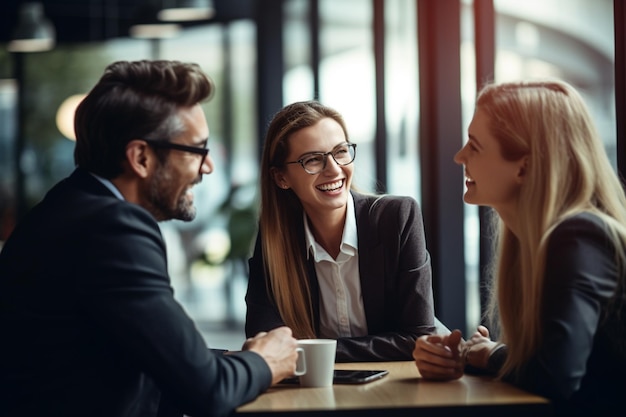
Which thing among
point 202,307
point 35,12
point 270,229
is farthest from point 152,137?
point 202,307

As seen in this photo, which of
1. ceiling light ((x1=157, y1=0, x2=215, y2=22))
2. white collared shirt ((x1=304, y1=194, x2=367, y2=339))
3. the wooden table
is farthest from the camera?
ceiling light ((x1=157, y1=0, x2=215, y2=22))

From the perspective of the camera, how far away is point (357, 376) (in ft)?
Result: 6.77

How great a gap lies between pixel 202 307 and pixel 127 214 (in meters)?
8.86

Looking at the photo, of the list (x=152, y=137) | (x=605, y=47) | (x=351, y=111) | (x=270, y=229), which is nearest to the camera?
(x=152, y=137)

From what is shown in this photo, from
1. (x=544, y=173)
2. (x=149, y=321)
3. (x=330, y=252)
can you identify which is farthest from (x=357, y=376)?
(x=330, y=252)

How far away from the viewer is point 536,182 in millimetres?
1996

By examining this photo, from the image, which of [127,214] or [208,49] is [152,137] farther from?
[208,49]

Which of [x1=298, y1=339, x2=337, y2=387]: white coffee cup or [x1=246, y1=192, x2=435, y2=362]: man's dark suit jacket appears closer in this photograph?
[x1=298, y1=339, x2=337, y2=387]: white coffee cup

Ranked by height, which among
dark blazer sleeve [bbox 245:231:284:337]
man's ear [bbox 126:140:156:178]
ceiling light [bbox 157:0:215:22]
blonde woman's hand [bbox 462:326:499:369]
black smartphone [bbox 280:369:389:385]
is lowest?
black smartphone [bbox 280:369:389:385]

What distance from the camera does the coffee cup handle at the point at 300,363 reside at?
1.98 meters

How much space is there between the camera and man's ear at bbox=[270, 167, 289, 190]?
112 inches

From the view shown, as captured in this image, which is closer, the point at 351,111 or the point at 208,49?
the point at 351,111

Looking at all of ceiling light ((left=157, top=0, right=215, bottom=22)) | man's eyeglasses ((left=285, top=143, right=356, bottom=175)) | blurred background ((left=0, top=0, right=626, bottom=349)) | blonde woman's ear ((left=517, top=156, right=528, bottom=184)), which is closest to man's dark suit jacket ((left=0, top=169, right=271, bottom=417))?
blonde woman's ear ((left=517, top=156, right=528, bottom=184))

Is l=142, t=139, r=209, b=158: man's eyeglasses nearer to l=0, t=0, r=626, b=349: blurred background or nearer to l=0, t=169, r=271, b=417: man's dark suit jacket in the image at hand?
l=0, t=169, r=271, b=417: man's dark suit jacket
